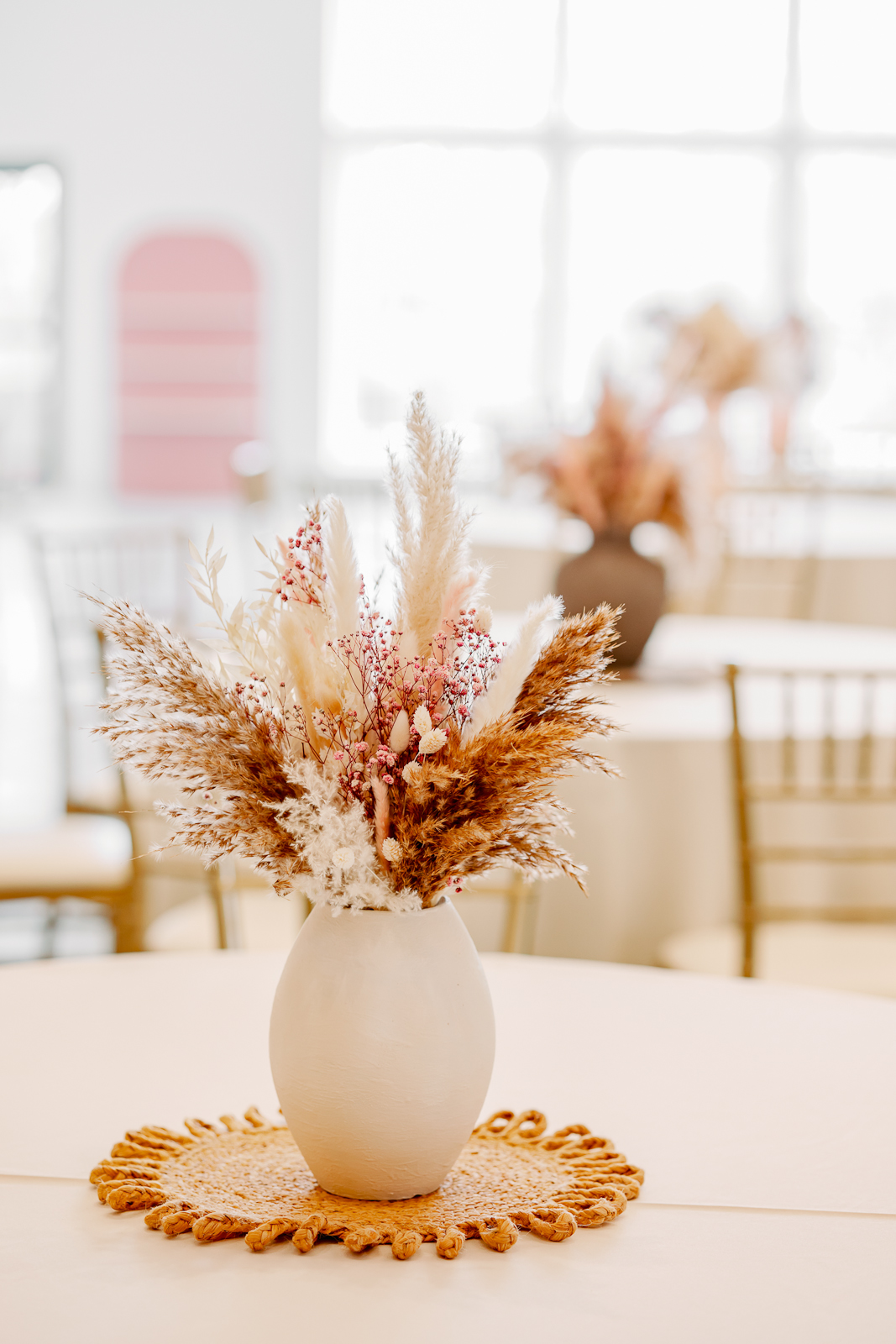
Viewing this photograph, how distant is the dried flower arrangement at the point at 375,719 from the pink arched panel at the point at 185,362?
936 centimetres

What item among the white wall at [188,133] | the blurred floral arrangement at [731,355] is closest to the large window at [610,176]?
the white wall at [188,133]

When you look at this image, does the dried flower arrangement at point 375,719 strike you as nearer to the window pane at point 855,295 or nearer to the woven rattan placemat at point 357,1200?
the woven rattan placemat at point 357,1200

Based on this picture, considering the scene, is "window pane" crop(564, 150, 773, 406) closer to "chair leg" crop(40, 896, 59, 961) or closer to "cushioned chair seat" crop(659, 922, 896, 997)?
"chair leg" crop(40, 896, 59, 961)

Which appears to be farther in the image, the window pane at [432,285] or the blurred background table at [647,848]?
the window pane at [432,285]

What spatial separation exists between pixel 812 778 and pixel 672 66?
320 inches

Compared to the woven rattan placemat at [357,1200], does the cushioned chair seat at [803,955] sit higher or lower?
lower

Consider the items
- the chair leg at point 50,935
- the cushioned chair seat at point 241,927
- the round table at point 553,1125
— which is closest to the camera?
the round table at point 553,1125

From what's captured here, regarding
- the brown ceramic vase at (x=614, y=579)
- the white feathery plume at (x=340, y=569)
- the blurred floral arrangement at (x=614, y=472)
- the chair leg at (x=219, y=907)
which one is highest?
the blurred floral arrangement at (x=614, y=472)

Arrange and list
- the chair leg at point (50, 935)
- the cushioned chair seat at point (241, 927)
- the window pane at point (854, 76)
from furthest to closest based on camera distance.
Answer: the window pane at point (854, 76)
the chair leg at point (50, 935)
the cushioned chair seat at point (241, 927)

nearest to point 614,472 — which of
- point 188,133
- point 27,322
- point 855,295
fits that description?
point 855,295

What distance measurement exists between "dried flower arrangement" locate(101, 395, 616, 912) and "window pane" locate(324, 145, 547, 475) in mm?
8870

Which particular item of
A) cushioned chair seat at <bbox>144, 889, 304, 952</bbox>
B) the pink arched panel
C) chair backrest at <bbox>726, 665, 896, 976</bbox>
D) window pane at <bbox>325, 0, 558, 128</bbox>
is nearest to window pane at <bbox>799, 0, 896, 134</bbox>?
window pane at <bbox>325, 0, 558, 128</bbox>

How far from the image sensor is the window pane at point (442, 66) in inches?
373

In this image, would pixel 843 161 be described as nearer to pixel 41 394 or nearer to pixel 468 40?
pixel 468 40
